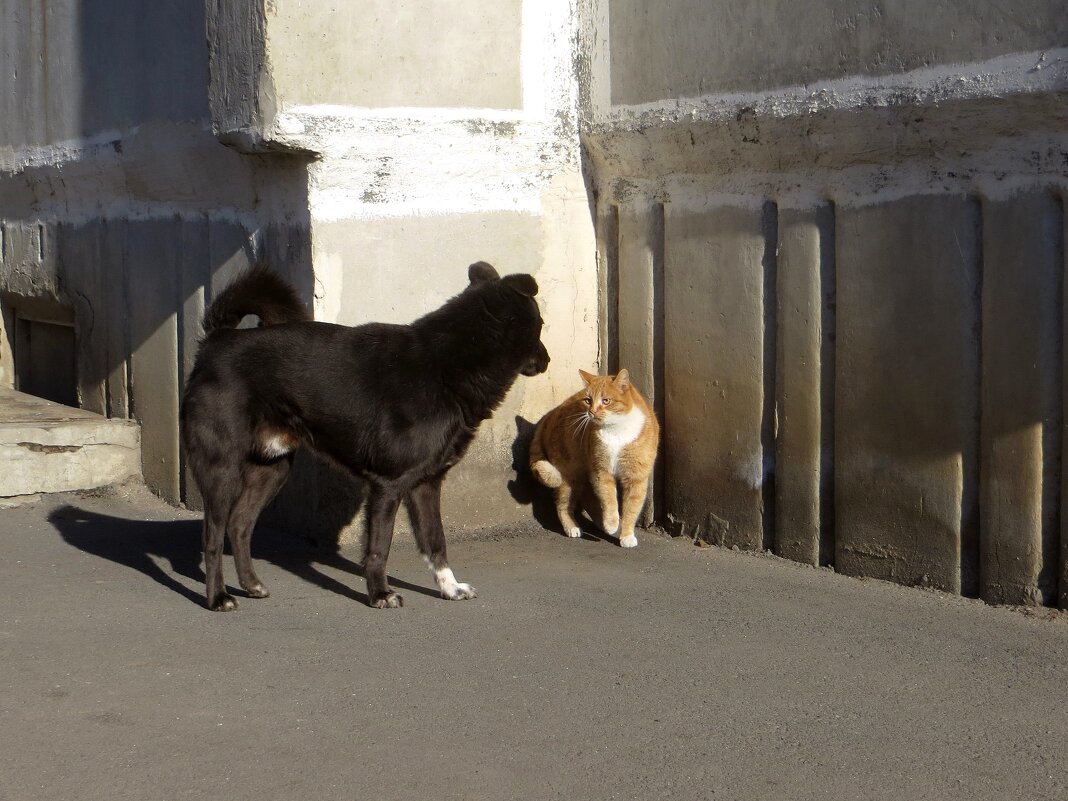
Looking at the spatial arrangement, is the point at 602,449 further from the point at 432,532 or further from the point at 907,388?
the point at 907,388

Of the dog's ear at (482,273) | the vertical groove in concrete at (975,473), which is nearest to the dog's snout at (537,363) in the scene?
the dog's ear at (482,273)

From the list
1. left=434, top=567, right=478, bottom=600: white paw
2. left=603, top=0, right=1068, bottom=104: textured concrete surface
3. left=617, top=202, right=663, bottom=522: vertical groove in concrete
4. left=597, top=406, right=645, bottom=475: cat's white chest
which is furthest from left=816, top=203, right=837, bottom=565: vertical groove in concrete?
left=434, top=567, right=478, bottom=600: white paw

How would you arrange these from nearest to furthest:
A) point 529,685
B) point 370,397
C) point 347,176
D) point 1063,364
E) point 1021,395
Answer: point 529,685 < point 1063,364 < point 1021,395 < point 370,397 < point 347,176

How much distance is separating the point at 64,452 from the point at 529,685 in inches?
180

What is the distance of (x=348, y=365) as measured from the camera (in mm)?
5543

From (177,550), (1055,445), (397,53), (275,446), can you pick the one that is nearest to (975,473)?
(1055,445)

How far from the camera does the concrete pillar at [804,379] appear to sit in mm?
5922

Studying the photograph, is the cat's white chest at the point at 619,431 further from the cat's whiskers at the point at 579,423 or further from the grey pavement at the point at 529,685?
the grey pavement at the point at 529,685

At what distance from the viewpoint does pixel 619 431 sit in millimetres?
6484

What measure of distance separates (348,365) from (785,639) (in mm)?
2116

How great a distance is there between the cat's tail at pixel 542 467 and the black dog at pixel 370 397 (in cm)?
110

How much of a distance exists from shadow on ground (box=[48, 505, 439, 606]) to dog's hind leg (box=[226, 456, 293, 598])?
0.30ft

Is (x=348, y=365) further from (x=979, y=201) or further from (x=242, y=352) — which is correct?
(x=979, y=201)

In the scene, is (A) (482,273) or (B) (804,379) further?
(B) (804,379)
